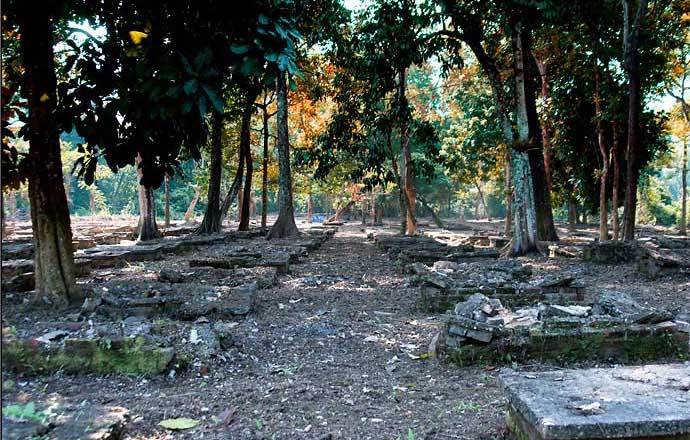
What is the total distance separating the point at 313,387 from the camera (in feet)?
13.6

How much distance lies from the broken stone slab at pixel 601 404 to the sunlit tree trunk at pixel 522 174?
8.91 m

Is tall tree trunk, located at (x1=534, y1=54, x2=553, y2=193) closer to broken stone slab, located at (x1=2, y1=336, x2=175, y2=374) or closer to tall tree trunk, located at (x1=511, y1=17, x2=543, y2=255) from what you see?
tall tree trunk, located at (x1=511, y1=17, x2=543, y2=255)

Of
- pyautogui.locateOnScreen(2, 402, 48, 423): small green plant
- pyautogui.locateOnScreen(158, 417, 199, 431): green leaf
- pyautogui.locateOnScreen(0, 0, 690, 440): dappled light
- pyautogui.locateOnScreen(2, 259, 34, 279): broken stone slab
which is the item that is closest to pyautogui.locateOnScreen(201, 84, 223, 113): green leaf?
pyautogui.locateOnScreen(0, 0, 690, 440): dappled light

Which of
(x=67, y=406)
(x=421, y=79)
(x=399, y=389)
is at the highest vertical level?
(x=421, y=79)

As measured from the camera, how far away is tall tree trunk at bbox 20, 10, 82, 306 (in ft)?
18.9

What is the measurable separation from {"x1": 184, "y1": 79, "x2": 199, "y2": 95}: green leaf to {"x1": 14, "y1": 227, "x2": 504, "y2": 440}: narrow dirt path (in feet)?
7.56

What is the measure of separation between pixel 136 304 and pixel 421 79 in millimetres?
39409

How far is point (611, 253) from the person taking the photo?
36.3ft

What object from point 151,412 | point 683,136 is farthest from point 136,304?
point 683,136

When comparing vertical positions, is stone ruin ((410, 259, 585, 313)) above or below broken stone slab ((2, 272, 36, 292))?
below

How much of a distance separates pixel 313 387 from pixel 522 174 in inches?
358

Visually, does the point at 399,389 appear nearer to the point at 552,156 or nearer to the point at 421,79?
the point at 552,156

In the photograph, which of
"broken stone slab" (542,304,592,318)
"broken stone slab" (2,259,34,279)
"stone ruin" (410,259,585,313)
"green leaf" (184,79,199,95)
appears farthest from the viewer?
"broken stone slab" (2,259,34,279)

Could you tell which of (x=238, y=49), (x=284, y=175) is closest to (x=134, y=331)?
(x=238, y=49)
